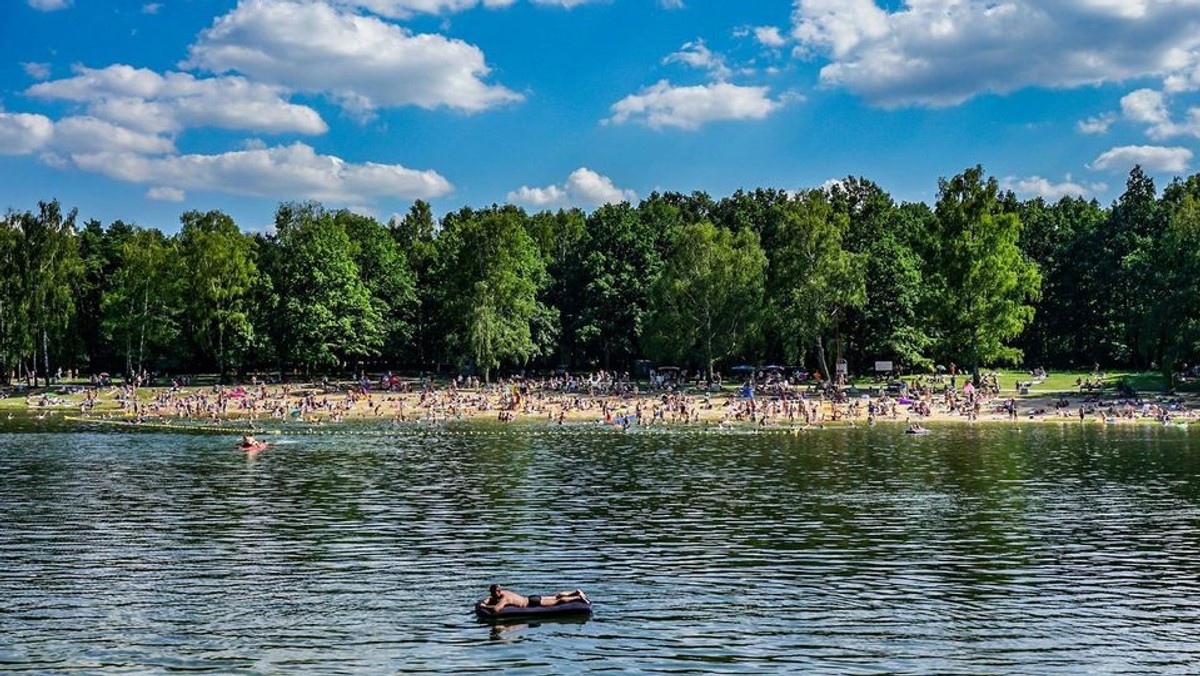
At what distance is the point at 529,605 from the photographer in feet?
84.1

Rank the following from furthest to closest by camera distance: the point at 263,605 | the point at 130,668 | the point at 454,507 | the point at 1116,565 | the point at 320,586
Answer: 1. the point at 454,507
2. the point at 1116,565
3. the point at 320,586
4. the point at 263,605
5. the point at 130,668

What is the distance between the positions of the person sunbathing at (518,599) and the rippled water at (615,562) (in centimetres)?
59

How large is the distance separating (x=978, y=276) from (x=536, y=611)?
2933 inches

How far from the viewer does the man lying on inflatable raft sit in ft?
83.4

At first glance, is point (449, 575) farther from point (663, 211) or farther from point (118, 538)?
point (663, 211)

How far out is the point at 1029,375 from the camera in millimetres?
105938

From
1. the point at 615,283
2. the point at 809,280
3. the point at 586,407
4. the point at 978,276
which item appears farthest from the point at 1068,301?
the point at 586,407

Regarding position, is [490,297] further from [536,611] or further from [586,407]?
[536,611]

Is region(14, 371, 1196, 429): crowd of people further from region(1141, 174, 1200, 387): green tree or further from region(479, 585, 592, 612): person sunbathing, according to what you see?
region(479, 585, 592, 612): person sunbathing

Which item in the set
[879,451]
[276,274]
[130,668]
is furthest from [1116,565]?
[276,274]

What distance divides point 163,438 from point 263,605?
49927 millimetres

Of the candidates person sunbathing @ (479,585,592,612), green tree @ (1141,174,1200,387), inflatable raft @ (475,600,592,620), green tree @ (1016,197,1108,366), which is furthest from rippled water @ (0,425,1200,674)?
green tree @ (1016,197,1108,366)

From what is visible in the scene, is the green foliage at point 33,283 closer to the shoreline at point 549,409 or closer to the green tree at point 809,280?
the shoreline at point 549,409

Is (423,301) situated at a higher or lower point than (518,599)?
higher
